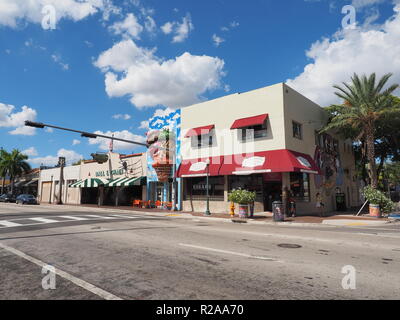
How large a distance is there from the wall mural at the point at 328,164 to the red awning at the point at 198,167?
326 inches

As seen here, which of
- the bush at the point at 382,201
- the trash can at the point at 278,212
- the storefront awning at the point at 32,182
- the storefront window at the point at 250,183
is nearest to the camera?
the trash can at the point at 278,212

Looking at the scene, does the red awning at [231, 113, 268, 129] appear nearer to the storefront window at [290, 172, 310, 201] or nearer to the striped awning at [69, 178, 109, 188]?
the storefront window at [290, 172, 310, 201]

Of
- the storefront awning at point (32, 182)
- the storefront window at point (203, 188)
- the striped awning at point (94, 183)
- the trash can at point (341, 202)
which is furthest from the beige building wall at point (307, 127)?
the storefront awning at point (32, 182)

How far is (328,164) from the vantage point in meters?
25.3

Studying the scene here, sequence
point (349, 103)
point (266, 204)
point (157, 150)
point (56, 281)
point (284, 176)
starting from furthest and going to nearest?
point (157, 150), point (349, 103), point (266, 204), point (284, 176), point (56, 281)

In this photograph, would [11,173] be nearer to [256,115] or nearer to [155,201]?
[155,201]

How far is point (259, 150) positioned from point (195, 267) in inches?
621

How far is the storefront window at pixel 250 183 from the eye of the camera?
68.3 feet

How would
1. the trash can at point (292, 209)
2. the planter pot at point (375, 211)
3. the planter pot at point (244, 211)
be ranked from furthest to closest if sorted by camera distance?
the trash can at point (292, 209)
the planter pot at point (244, 211)
the planter pot at point (375, 211)

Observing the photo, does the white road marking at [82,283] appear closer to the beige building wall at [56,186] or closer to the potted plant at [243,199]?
the potted plant at [243,199]

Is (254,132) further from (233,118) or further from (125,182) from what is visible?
(125,182)
